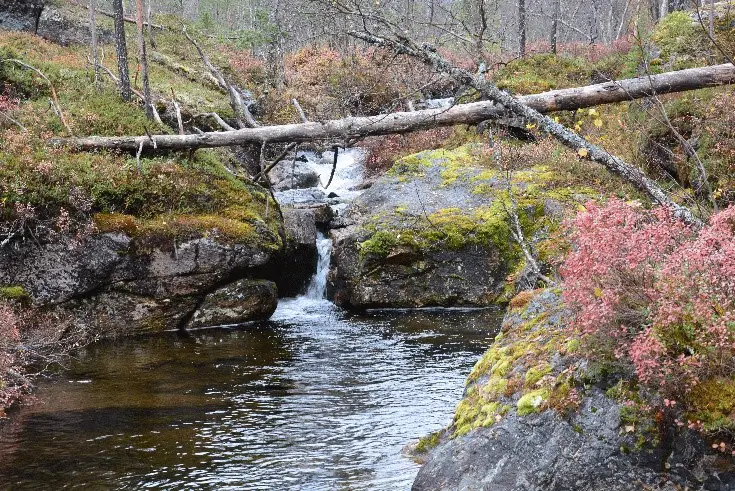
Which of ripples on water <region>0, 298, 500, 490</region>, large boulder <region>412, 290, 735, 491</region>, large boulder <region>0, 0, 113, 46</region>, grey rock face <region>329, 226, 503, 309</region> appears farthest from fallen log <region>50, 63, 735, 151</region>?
large boulder <region>0, 0, 113, 46</region>

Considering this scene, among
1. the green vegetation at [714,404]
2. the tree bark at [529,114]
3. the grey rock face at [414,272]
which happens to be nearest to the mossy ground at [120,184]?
the grey rock face at [414,272]

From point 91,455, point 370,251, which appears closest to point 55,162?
point 370,251

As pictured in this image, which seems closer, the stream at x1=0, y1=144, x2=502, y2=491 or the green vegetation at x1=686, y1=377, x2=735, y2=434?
the green vegetation at x1=686, y1=377, x2=735, y2=434

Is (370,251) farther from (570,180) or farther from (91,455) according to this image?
(91,455)

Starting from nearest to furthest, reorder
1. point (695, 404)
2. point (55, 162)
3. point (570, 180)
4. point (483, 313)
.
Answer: point (695, 404) → point (55, 162) → point (483, 313) → point (570, 180)

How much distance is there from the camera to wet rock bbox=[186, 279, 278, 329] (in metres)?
15.2

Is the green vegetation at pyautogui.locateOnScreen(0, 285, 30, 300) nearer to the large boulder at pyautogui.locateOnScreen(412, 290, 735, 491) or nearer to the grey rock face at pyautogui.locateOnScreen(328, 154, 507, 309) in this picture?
the grey rock face at pyautogui.locateOnScreen(328, 154, 507, 309)

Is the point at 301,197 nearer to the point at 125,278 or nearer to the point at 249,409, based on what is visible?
the point at 125,278

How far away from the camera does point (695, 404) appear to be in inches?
176

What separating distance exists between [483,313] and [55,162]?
1005cm

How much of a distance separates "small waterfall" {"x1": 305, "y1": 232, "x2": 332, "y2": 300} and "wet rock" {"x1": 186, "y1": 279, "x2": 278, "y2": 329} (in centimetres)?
217

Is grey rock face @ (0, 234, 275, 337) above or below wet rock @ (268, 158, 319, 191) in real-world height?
below

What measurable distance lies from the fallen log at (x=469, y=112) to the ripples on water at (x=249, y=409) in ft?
13.8

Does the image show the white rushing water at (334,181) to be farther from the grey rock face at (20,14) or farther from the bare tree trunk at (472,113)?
the grey rock face at (20,14)
